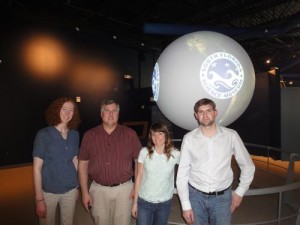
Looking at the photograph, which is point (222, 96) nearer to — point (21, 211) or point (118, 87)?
point (21, 211)

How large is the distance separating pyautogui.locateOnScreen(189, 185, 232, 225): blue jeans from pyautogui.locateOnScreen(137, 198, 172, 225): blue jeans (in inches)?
10.2

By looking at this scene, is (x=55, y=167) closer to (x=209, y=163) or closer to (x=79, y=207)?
(x=209, y=163)

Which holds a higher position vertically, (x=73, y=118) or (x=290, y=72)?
(x=290, y=72)

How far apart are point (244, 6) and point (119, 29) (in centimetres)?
519

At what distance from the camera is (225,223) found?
7.50 ft

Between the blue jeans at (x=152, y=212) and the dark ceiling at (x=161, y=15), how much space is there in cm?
712

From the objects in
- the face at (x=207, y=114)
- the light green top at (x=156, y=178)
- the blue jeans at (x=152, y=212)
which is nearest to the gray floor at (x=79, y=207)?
the blue jeans at (x=152, y=212)

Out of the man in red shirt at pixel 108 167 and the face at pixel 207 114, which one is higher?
the face at pixel 207 114

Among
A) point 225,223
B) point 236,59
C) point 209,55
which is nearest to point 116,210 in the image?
point 225,223

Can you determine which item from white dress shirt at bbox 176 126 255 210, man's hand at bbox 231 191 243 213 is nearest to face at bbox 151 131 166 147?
white dress shirt at bbox 176 126 255 210

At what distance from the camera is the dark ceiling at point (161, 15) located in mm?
8320

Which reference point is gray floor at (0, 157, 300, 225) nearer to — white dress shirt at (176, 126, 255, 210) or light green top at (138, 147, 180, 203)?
light green top at (138, 147, 180, 203)

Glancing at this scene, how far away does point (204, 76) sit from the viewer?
2.98 metres

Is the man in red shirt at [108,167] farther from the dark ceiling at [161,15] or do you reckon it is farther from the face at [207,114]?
the dark ceiling at [161,15]
